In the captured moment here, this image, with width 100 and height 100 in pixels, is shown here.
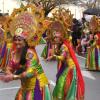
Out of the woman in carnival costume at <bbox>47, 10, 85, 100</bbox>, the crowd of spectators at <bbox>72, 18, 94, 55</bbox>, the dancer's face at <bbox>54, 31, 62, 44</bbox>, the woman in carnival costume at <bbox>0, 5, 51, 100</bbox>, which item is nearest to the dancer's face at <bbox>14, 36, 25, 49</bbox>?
the woman in carnival costume at <bbox>0, 5, 51, 100</bbox>

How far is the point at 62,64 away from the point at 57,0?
4269cm

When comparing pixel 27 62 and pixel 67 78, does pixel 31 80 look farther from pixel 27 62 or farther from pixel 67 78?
pixel 67 78

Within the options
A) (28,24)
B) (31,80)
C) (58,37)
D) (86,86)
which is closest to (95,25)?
(86,86)

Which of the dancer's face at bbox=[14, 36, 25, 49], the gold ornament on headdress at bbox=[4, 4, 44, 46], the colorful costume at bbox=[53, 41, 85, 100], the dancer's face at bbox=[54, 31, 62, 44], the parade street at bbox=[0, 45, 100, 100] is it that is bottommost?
the parade street at bbox=[0, 45, 100, 100]

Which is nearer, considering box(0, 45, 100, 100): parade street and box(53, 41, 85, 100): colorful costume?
box(53, 41, 85, 100): colorful costume

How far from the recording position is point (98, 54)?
561 inches

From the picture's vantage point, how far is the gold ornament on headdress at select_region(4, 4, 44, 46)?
5.91m

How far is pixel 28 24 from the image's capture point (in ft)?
19.7

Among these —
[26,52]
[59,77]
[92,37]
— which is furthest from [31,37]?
[92,37]

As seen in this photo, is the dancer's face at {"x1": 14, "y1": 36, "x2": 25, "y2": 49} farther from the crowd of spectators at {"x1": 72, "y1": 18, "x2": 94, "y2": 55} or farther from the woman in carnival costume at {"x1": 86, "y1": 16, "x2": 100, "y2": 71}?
the crowd of spectators at {"x1": 72, "y1": 18, "x2": 94, "y2": 55}

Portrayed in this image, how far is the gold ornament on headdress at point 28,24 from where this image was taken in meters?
5.91

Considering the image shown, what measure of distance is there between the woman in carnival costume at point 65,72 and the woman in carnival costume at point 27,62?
1150mm

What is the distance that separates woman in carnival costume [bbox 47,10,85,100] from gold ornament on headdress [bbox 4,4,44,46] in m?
1.03

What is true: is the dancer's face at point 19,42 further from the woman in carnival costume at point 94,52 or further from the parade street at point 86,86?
the woman in carnival costume at point 94,52
